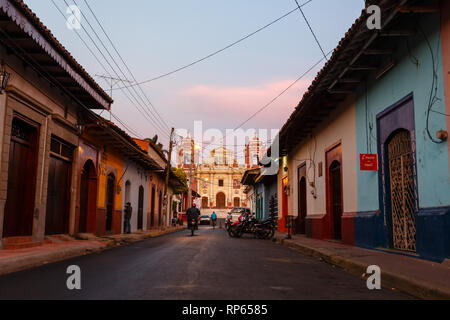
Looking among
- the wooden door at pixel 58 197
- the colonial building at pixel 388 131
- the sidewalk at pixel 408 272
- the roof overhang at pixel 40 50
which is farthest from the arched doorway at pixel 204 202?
the sidewalk at pixel 408 272

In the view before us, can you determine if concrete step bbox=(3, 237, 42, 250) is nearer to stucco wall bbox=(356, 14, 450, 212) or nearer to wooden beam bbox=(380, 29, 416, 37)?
stucco wall bbox=(356, 14, 450, 212)

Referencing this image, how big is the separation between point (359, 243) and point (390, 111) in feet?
12.8

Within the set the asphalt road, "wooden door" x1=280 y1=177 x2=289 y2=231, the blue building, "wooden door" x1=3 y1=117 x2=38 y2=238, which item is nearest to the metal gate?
the blue building

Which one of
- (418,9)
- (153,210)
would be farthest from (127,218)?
(418,9)

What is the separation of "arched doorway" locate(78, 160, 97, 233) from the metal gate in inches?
471

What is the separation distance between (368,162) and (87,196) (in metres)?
11.8

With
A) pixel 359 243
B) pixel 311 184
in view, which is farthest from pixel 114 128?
pixel 359 243

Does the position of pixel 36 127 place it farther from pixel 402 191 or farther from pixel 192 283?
pixel 402 191

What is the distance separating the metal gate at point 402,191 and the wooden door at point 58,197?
10.4m

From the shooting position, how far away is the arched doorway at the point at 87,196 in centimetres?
1686

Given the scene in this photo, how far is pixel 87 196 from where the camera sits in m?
17.3

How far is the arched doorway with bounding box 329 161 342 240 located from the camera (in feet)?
→ 47.2

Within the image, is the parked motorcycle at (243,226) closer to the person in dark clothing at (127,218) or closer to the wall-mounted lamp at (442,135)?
the person in dark clothing at (127,218)
